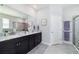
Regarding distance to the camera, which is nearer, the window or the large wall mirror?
the large wall mirror

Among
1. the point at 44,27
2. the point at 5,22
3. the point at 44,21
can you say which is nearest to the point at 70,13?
the point at 44,21

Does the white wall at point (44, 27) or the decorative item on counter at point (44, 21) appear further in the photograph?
the decorative item on counter at point (44, 21)

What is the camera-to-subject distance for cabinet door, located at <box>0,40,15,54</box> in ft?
7.41

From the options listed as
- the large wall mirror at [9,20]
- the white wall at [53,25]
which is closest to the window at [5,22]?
the large wall mirror at [9,20]

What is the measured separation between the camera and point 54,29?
5992mm

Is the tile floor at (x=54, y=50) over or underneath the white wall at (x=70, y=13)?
underneath

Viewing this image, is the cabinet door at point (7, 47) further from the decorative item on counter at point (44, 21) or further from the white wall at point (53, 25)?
the decorative item on counter at point (44, 21)

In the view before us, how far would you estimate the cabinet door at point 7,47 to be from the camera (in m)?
2.26

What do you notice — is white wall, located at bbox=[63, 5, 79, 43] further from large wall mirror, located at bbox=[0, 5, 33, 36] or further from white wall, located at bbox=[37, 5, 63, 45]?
large wall mirror, located at bbox=[0, 5, 33, 36]

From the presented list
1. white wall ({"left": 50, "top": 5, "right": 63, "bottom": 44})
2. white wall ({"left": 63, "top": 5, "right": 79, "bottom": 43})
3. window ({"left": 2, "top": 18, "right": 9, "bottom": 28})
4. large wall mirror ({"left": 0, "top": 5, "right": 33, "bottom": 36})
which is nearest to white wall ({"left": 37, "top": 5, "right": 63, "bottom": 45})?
white wall ({"left": 50, "top": 5, "right": 63, "bottom": 44})
